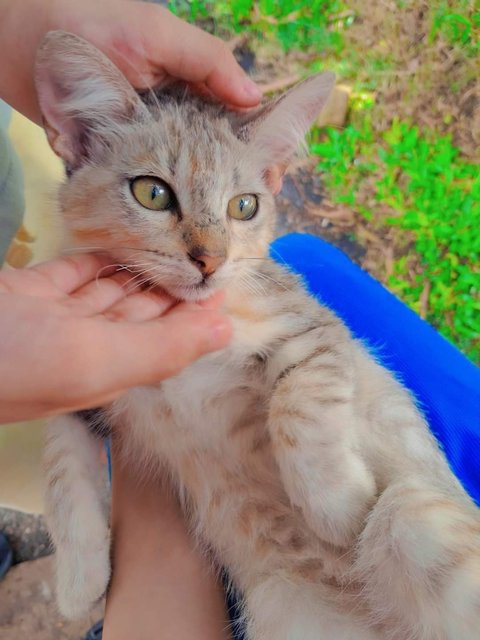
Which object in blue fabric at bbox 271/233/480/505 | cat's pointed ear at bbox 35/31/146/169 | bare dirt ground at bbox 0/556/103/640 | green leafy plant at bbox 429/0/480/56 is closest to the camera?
cat's pointed ear at bbox 35/31/146/169

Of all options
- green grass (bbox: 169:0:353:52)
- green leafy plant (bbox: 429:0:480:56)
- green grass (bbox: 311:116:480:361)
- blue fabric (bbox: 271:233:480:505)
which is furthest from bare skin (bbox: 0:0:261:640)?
green leafy plant (bbox: 429:0:480:56)

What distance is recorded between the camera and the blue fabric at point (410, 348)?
1.55m

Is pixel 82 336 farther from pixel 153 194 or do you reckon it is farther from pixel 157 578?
pixel 157 578

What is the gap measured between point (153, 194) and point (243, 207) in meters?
0.24

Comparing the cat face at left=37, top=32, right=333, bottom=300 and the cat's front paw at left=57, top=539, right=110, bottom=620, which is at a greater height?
the cat face at left=37, top=32, right=333, bottom=300

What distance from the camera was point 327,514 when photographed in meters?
1.21

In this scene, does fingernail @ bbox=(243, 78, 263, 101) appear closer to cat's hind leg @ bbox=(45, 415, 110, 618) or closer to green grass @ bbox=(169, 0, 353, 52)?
cat's hind leg @ bbox=(45, 415, 110, 618)

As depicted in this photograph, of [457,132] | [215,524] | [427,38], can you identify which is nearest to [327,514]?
[215,524]

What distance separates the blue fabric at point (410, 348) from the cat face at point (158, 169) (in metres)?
0.51

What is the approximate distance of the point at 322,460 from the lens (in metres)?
1.21

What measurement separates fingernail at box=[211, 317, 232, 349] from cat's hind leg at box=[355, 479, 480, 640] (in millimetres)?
483

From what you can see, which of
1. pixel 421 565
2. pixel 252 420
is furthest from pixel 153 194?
pixel 421 565

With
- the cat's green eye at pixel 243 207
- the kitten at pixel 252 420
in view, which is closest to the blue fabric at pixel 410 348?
the kitten at pixel 252 420

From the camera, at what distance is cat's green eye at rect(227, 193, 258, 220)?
1.33m
